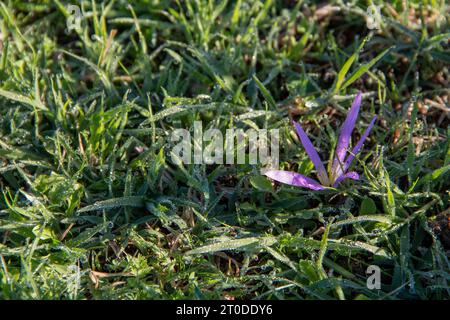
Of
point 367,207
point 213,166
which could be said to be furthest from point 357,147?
point 213,166

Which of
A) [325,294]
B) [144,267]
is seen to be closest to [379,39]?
[325,294]

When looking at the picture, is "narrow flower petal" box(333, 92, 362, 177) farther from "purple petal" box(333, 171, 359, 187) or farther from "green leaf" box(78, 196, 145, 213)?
"green leaf" box(78, 196, 145, 213)

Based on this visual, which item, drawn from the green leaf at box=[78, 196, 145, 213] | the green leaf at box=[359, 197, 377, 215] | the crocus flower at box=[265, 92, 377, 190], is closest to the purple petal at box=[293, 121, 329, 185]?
the crocus flower at box=[265, 92, 377, 190]

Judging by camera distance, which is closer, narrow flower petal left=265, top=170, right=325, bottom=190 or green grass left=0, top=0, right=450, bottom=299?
green grass left=0, top=0, right=450, bottom=299

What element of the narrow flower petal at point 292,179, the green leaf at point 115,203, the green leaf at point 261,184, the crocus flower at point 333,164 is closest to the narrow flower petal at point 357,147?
the crocus flower at point 333,164

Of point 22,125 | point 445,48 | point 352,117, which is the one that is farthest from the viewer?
point 445,48
